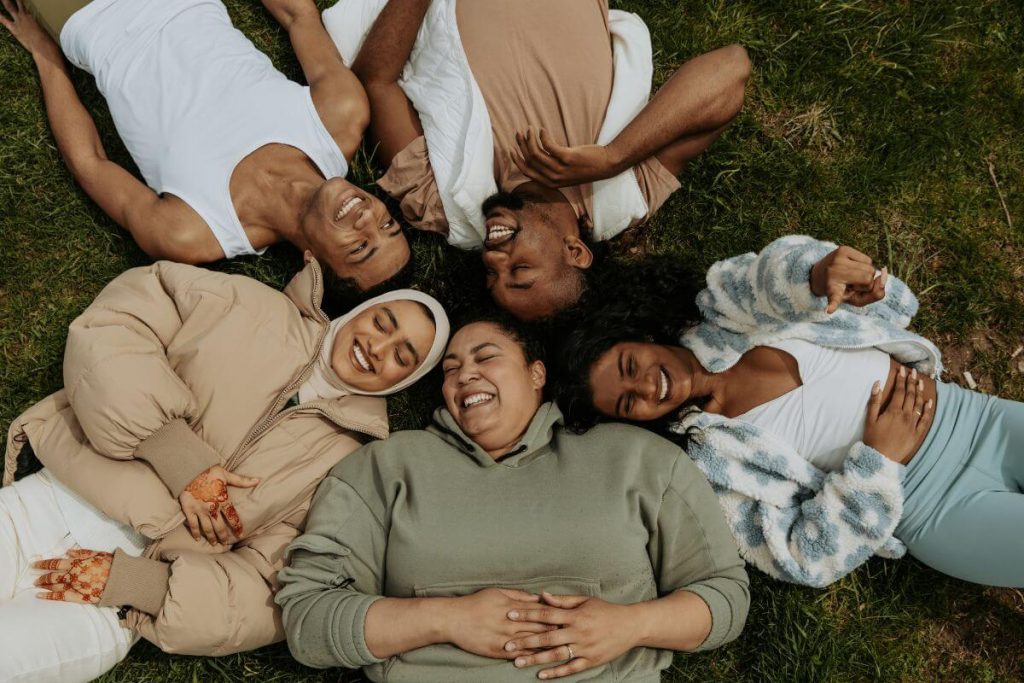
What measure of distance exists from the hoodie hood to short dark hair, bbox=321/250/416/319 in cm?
69

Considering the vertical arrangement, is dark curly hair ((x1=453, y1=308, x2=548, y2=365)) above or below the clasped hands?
above

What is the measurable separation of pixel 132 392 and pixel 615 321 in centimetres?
209

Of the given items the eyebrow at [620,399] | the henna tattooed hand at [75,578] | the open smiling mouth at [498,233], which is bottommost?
the henna tattooed hand at [75,578]

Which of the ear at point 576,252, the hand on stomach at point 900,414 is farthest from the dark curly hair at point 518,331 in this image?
the hand on stomach at point 900,414

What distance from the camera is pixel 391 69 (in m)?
3.74

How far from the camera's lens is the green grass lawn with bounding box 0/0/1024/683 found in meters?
3.75

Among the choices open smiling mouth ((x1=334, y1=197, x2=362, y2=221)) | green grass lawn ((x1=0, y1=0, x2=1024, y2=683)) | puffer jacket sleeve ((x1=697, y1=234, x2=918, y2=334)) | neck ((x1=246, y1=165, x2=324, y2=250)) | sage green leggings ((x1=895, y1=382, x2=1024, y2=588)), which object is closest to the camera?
puffer jacket sleeve ((x1=697, y1=234, x2=918, y2=334))

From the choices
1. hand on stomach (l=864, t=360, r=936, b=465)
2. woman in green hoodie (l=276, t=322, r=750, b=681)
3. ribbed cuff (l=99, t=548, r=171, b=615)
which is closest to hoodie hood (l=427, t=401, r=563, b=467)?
woman in green hoodie (l=276, t=322, r=750, b=681)

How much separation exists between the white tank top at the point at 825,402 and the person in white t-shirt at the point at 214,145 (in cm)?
189

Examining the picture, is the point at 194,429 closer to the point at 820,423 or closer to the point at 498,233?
the point at 498,233

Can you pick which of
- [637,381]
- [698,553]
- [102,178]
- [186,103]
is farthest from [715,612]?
[102,178]

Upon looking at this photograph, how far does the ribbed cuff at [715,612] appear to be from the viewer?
10.4 ft

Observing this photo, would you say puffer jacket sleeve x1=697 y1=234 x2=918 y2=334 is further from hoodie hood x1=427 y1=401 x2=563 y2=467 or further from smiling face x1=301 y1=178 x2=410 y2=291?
smiling face x1=301 y1=178 x2=410 y2=291

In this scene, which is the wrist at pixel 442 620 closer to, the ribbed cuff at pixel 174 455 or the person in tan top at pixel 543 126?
the ribbed cuff at pixel 174 455
